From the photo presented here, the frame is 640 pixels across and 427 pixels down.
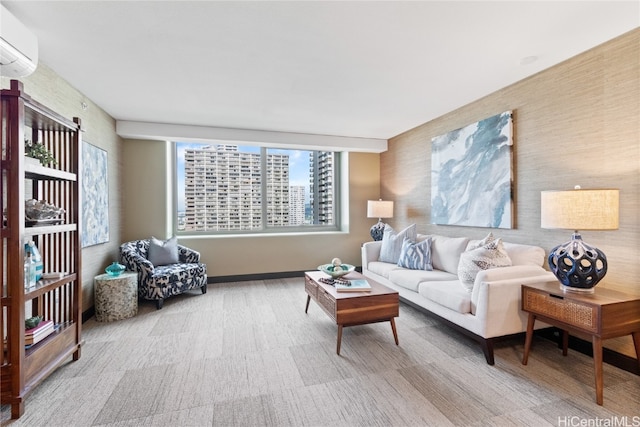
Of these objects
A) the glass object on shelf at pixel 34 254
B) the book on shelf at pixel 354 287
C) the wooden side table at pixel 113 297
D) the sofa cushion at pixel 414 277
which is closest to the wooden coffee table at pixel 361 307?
the book on shelf at pixel 354 287

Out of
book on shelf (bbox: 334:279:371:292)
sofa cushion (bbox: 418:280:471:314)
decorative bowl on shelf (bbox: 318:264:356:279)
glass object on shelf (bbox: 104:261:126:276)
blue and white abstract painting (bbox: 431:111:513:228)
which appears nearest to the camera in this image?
sofa cushion (bbox: 418:280:471:314)

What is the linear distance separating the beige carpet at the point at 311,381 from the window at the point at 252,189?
93.4 inches

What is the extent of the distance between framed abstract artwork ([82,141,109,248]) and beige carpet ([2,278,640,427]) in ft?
3.48

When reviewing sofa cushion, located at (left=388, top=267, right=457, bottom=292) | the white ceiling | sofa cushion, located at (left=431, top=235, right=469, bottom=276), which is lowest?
sofa cushion, located at (left=388, top=267, right=457, bottom=292)

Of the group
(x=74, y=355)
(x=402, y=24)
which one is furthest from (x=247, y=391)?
(x=402, y=24)

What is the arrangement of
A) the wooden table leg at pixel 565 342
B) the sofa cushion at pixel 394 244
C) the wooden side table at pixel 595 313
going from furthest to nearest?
the sofa cushion at pixel 394 244
the wooden table leg at pixel 565 342
the wooden side table at pixel 595 313

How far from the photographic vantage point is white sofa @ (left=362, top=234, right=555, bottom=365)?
2.27 meters

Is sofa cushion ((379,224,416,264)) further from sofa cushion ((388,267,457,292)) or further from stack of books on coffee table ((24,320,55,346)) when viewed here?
stack of books on coffee table ((24,320,55,346))

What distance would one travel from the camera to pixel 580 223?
6.48ft

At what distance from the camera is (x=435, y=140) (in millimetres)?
4117

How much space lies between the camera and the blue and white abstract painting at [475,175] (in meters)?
3.09

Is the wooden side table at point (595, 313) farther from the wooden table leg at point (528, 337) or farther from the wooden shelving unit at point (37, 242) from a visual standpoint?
the wooden shelving unit at point (37, 242)

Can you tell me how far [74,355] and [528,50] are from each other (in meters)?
4.42

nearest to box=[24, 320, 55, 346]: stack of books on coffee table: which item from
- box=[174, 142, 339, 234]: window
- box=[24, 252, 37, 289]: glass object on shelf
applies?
box=[24, 252, 37, 289]: glass object on shelf
